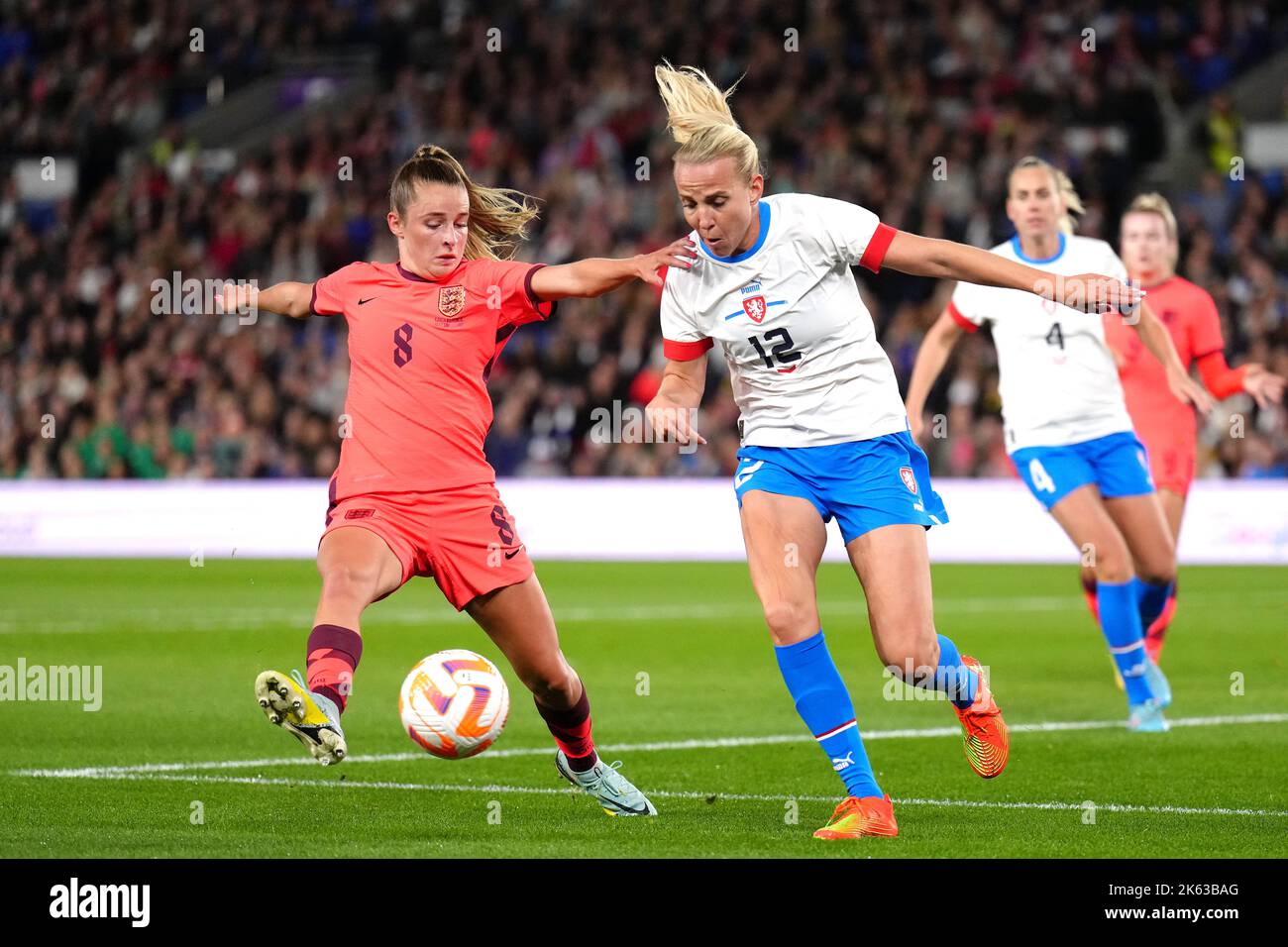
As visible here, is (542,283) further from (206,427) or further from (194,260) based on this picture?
(194,260)

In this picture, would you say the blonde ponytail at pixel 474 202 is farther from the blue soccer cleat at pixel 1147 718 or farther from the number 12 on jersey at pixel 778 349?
the blue soccer cleat at pixel 1147 718

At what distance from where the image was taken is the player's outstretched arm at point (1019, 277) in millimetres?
6559

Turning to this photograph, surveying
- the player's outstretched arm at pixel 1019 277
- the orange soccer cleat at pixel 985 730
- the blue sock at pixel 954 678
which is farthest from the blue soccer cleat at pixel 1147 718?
the player's outstretched arm at pixel 1019 277

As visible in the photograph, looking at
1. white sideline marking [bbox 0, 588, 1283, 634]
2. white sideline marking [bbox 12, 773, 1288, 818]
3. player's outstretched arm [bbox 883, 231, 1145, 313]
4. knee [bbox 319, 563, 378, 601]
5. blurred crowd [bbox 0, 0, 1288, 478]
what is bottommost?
white sideline marking [bbox 12, 773, 1288, 818]

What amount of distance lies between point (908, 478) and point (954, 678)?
72 cm

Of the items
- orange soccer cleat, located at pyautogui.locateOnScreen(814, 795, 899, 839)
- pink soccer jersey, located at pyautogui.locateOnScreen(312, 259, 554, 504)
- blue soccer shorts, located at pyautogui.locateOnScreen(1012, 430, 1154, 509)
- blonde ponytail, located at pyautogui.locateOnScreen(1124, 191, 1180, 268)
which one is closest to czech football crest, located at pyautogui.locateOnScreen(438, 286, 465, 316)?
pink soccer jersey, located at pyautogui.locateOnScreen(312, 259, 554, 504)

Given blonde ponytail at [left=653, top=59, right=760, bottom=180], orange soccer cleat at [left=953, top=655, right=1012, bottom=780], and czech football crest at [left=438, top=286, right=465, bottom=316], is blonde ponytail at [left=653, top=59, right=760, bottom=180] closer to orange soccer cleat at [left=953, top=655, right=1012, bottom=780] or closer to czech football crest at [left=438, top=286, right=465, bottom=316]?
czech football crest at [left=438, top=286, right=465, bottom=316]

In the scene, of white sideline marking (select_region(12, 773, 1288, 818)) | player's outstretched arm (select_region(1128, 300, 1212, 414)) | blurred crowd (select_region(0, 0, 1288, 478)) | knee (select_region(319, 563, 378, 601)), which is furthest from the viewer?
blurred crowd (select_region(0, 0, 1288, 478))

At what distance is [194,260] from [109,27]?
7.38m

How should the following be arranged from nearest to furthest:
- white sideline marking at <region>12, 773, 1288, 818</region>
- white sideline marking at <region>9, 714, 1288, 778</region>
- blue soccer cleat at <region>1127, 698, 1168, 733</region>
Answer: white sideline marking at <region>12, 773, 1288, 818</region>, white sideline marking at <region>9, 714, 1288, 778</region>, blue soccer cleat at <region>1127, 698, 1168, 733</region>

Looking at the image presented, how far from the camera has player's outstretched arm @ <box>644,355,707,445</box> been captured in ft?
21.7

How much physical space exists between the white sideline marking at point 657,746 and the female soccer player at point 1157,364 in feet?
2.75

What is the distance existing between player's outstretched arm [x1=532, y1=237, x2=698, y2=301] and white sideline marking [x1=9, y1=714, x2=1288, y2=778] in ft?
9.24
